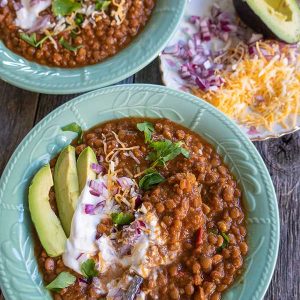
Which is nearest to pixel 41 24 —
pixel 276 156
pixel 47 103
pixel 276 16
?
pixel 47 103

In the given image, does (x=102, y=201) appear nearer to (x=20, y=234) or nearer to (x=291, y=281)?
(x=20, y=234)

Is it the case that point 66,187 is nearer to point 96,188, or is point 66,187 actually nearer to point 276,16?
point 96,188

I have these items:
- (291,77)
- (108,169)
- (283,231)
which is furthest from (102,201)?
(291,77)

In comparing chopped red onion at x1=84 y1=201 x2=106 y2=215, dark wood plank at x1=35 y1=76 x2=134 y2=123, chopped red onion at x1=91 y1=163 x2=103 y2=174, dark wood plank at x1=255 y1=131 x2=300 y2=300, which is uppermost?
chopped red onion at x1=91 y1=163 x2=103 y2=174

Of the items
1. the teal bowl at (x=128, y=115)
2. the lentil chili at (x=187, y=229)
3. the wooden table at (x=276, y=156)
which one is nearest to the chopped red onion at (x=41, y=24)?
the wooden table at (x=276, y=156)

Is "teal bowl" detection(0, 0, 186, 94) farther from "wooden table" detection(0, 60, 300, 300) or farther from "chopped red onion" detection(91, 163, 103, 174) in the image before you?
"chopped red onion" detection(91, 163, 103, 174)

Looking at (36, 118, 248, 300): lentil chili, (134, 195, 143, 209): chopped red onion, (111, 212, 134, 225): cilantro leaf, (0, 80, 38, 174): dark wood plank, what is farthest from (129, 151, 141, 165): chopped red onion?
(0, 80, 38, 174): dark wood plank
